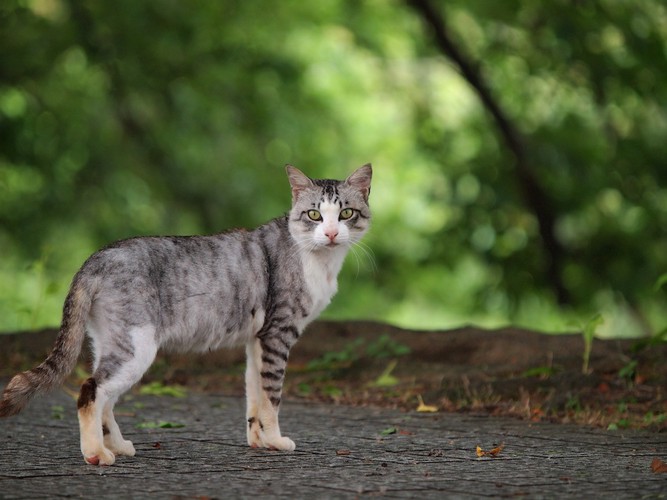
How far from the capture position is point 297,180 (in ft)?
20.6

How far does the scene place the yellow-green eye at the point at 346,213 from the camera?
6.10 metres

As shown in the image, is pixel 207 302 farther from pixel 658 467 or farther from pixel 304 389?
pixel 304 389

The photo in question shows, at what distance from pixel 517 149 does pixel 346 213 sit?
736 centimetres

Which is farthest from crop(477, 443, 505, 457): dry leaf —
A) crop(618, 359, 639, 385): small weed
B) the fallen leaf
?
crop(618, 359, 639, 385): small weed

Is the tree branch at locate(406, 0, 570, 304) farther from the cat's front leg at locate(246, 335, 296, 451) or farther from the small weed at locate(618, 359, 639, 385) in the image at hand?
the cat's front leg at locate(246, 335, 296, 451)

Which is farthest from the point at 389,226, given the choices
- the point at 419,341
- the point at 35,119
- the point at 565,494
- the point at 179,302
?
the point at 565,494

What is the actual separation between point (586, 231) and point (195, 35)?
569 centimetres

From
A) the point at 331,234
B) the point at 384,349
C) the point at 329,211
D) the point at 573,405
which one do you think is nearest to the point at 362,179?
the point at 329,211

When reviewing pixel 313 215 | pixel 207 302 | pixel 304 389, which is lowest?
pixel 304 389

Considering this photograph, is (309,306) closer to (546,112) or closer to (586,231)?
(586,231)

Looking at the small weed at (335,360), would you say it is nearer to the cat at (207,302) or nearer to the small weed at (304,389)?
the small weed at (304,389)

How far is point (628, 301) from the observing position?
514 inches

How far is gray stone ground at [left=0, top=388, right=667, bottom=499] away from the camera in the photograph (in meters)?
4.24

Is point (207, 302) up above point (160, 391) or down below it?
above
